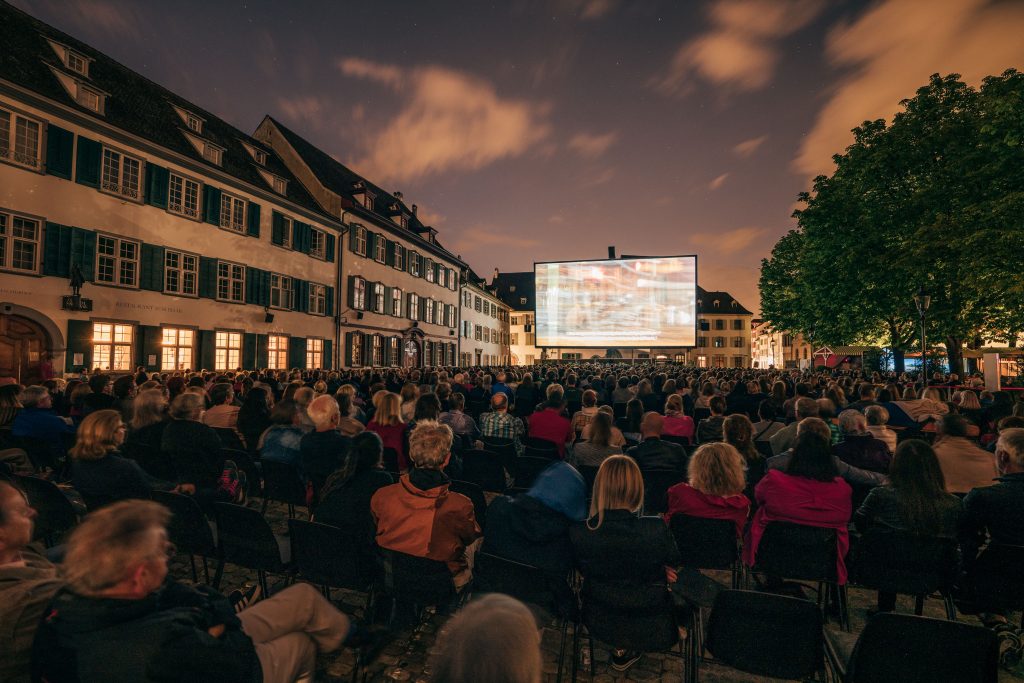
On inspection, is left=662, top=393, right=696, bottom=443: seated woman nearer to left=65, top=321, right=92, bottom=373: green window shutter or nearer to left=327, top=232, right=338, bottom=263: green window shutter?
left=65, top=321, right=92, bottom=373: green window shutter

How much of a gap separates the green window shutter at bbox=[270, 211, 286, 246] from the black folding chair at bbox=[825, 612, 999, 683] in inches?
943

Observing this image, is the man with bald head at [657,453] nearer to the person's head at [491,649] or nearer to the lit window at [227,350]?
the person's head at [491,649]

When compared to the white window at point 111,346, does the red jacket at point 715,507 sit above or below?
below

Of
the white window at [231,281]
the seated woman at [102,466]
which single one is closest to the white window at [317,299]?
the white window at [231,281]

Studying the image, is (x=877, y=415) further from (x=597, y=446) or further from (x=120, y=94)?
(x=120, y=94)

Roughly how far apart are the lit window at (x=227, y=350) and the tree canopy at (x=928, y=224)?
25.3 metres

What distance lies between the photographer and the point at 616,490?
318 centimetres

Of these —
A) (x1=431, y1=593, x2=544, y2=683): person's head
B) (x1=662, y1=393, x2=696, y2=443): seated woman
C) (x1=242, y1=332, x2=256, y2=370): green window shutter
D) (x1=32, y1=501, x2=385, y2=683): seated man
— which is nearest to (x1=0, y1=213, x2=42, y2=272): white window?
(x1=242, y1=332, x2=256, y2=370): green window shutter

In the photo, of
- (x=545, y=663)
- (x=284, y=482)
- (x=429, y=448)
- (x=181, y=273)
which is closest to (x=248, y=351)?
(x=181, y=273)

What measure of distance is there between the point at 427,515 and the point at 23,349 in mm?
16028

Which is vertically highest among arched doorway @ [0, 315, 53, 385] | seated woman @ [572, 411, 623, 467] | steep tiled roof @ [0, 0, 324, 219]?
steep tiled roof @ [0, 0, 324, 219]

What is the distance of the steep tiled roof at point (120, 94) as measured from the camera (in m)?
14.5

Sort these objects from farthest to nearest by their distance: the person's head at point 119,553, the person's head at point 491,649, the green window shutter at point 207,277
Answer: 1. the green window shutter at point 207,277
2. the person's head at point 119,553
3. the person's head at point 491,649

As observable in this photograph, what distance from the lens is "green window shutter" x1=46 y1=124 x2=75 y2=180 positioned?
45.8ft
